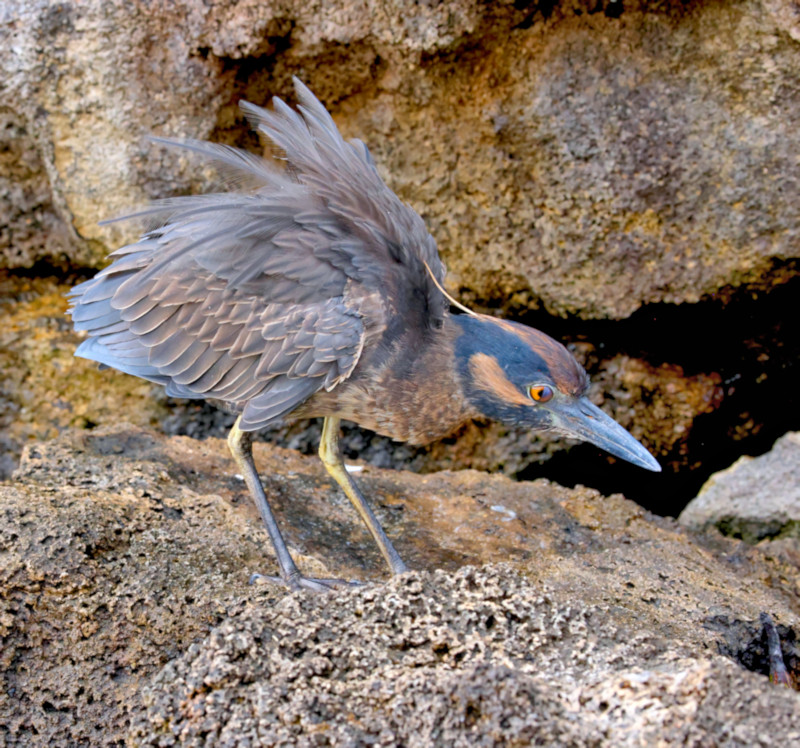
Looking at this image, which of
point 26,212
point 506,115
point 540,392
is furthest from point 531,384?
point 26,212

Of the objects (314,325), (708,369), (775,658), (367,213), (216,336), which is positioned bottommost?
(775,658)

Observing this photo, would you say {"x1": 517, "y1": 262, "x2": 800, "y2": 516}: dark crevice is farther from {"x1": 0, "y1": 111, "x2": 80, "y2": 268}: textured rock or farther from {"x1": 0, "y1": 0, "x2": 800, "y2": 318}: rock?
{"x1": 0, "y1": 111, "x2": 80, "y2": 268}: textured rock

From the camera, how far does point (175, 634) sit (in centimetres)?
254

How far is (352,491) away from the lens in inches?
130

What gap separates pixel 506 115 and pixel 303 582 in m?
2.31

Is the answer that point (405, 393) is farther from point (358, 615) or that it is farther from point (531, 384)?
point (358, 615)

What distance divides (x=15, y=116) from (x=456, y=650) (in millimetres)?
3420

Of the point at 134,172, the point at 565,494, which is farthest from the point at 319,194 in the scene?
the point at 565,494

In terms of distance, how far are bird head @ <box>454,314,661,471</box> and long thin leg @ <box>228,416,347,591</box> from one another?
0.83 meters

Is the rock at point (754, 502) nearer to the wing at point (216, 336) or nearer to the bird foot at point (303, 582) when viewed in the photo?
the bird foot at point (303, 582)

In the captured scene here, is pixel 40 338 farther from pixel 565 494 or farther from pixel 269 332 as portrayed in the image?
pixel 565 494

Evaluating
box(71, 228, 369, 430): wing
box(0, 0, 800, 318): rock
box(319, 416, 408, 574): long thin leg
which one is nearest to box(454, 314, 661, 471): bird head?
box(71, 228, 369, 430): wing

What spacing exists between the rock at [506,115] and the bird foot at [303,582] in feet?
6.23

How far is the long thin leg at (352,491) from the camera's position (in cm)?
309
